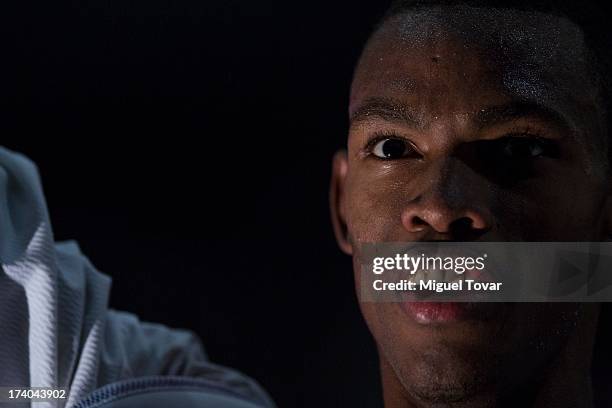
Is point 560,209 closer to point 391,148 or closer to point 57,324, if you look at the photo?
point 391,148

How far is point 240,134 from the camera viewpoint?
933 millimetres

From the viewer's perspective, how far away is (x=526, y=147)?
29.8 inches

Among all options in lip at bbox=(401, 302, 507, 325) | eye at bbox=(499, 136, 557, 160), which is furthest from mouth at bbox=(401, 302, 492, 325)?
eye at bbox=(499, 136, 557, 160)

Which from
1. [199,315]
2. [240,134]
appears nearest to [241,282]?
[199,315]

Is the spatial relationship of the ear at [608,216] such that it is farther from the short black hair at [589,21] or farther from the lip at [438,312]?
the lip at [438,312]

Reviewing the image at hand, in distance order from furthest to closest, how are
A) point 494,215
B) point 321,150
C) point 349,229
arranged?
point 321,150 < point 349,229 < point 494,215

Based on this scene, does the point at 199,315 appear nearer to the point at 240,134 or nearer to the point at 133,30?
the point at 240,134

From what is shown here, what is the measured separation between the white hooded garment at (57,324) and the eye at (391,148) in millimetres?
289

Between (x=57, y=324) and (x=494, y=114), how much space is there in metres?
0.46

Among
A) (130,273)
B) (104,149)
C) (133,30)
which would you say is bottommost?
(130,273)

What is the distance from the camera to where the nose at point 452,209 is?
2.39 ft

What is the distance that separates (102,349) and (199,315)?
0.12 m

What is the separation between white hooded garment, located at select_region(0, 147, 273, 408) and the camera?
2.67 ft

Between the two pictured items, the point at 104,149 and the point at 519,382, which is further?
the point at 104,149
